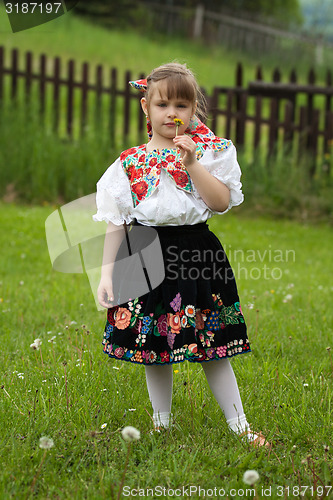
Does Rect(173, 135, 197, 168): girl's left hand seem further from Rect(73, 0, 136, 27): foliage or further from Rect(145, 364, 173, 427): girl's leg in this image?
Rect(73, 0, 136, 27): foliage

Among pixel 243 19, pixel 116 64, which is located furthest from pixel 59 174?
pixel 243 19

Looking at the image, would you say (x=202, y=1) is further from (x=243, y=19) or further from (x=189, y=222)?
(x=189, y=222)

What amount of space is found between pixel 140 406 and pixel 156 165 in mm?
1140

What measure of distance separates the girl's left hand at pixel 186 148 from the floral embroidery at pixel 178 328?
22.4 inches

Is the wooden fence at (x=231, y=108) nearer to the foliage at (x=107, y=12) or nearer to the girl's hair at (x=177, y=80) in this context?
the girl's hair at (x=177, y=80)

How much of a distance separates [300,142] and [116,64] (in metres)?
13.2

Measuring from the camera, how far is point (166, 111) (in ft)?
9.25

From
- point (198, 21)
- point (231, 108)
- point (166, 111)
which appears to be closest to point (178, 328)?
point (166, 111)

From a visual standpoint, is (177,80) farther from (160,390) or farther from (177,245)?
(160,390)

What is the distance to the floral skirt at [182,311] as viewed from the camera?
279 cm

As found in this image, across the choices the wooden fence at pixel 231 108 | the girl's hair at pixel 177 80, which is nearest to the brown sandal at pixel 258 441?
the girl's hair at pixel 177 80

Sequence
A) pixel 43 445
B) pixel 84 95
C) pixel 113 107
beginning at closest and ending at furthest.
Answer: pixel 43 445 < pixel 113 107 < pixel 84 95

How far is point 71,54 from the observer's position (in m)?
21.6

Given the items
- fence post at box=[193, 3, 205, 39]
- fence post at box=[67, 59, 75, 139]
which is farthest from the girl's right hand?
fence post at box=[193, 3, 205, 39]
